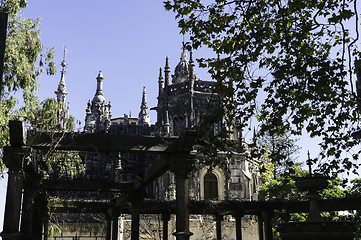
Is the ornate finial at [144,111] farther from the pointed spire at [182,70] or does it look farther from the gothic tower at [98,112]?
the pointed spire at [182,70]

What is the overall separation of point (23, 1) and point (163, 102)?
22.0 metres

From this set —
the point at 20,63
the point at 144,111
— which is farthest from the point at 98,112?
the point at 20,63

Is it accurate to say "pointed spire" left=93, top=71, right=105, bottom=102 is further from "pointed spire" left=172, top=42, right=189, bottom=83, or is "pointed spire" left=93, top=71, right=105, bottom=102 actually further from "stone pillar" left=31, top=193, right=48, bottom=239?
"stone pillar" left=31, top=193, right=48, bottom=239

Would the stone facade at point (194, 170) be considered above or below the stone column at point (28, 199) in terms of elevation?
above

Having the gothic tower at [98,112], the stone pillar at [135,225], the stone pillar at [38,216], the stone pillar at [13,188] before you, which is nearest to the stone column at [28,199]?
the stone pillar at [38,216]

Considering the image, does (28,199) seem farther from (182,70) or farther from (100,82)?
(100,82)

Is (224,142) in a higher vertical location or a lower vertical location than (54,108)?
lower

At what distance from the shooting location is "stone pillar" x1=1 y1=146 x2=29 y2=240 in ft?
27.3

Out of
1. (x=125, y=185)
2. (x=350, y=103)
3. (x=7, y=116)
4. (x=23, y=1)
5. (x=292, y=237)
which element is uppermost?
(x=23, y=1)

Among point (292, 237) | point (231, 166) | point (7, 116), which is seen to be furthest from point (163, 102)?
point (292, 237)

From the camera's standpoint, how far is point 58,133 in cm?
877

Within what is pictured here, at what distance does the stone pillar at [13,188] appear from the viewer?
8328 millimetres

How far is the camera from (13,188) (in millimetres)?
8445

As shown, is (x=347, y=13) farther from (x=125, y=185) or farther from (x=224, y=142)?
(x=125, y=185)
